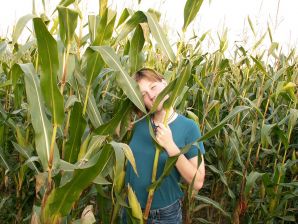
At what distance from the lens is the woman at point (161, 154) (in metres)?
1.98

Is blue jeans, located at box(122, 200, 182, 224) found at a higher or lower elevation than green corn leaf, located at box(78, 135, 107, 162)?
lower

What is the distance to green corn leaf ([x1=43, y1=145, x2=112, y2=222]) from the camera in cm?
151

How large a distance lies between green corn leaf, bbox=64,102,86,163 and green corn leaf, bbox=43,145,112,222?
0.25 m

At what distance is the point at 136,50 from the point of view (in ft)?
6.67

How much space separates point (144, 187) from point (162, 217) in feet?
0.67

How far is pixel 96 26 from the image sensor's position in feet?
6.55

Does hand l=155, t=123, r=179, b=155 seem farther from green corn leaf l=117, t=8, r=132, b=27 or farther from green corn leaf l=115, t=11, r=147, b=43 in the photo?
green corn leaf l=117, t=8, r=132, b=27

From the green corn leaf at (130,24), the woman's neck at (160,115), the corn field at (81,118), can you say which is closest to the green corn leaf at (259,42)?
the corn field at (81,118)

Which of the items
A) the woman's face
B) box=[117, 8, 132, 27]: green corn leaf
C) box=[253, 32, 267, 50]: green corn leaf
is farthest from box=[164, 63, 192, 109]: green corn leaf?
box=[253, 32, 267, 50]: green corn leaf

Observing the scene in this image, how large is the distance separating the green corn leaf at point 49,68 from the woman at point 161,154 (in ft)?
1.66

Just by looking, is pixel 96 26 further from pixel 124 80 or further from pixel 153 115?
pixel 153 115

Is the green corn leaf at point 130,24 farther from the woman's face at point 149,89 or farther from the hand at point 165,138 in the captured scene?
the hand at point 165,138

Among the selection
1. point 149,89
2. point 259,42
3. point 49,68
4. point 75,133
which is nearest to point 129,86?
point 149,89

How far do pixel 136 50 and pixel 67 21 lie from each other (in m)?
0.48
